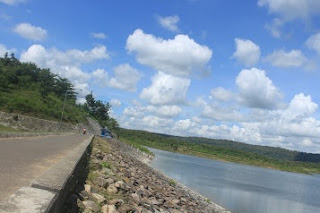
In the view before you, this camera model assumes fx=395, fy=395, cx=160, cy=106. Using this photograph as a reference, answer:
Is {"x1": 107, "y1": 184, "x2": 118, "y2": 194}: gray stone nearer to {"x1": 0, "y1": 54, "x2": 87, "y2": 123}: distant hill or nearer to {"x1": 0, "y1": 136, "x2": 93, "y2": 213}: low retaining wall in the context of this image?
{"x1": 0, "y1": 136, "x2": 93, "y2": 213}: low retaining wall

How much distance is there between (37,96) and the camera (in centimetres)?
6825

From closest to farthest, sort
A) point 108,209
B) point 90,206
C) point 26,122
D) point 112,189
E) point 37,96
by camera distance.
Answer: point 90,206 → point 108,209 → point 112,189 → point 26,122 → point 37,96

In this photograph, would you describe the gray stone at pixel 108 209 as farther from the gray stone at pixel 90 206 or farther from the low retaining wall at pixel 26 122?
the low retaining wall at pixel 26 122

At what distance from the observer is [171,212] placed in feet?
49.4

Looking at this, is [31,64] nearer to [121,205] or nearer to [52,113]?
[52,113]

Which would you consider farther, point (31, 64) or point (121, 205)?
point (31, 64)

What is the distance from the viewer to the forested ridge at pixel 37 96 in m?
55.9

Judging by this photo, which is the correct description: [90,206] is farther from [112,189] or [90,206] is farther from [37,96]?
[37,96]

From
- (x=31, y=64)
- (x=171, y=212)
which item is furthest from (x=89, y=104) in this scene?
(x=171, y=212)

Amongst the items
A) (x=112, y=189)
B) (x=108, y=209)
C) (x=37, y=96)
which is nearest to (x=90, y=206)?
(x=108, y=209)

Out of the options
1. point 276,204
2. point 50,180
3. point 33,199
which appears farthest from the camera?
point 276,204

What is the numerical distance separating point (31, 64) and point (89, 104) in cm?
2790

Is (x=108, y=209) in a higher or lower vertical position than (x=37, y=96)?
lower

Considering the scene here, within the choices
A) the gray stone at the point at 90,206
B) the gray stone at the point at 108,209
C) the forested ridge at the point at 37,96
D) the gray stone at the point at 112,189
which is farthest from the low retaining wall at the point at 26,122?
the gray stone at the point at 90,206
